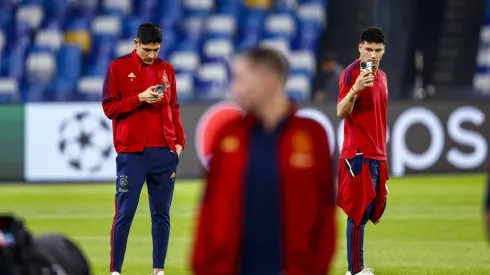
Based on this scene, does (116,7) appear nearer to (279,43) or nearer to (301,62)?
(279,43)

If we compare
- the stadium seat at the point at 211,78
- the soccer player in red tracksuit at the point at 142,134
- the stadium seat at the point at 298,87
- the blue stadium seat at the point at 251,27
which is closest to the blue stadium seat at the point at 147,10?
the blue stadium seat at the point at 251,27

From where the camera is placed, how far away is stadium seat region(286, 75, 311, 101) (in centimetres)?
2556

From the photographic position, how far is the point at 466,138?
2008 centimetres

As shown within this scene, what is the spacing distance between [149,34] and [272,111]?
4653mm

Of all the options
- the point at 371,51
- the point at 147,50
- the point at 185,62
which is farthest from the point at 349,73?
the point at 185,62

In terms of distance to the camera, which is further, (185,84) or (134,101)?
(185,84)

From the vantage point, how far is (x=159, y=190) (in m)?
9.93

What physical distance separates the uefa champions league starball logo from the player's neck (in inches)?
566

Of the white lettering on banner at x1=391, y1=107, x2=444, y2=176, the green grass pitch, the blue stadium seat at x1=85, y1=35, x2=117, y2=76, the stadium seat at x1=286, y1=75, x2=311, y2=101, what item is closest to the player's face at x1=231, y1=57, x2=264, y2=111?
the green grass pitch

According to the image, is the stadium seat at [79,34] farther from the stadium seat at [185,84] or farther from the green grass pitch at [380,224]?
the green grass pitch at [380,224]

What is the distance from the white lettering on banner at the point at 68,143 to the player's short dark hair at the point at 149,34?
32.1 feet

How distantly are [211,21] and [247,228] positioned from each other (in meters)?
22.8

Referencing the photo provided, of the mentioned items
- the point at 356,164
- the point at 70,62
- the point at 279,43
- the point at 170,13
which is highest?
the point at 170,13

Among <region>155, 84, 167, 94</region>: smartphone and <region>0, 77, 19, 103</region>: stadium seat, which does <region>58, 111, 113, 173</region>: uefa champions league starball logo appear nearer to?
<region>0, 77, 19, 103</region>: stadium seat
